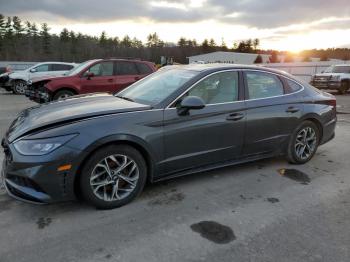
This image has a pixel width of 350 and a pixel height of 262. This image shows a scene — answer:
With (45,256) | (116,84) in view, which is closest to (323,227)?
(45,256)

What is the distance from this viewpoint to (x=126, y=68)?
10547 mm

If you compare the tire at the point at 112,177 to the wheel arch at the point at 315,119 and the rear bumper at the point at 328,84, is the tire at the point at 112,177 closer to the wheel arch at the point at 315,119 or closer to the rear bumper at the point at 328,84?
the wheel arch at the point at 315,119

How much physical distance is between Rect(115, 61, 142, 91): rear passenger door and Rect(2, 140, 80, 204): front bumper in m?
7.17

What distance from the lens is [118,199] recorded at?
3643mm

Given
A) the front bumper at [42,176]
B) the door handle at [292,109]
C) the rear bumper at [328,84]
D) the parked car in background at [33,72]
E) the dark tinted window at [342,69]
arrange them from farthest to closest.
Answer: the dark tinted window at [342,69] → the rear bumper at [328,84] → the parked car in background at [33,72] → the door handle at [292,109] → the front bumper at [42,176]

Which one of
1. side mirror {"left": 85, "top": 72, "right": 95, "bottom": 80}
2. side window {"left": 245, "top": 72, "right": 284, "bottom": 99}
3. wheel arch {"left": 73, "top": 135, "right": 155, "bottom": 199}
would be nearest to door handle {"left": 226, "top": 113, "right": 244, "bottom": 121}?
side window {"left": 245, "top": 72, "right": 284, "bottom": 99}

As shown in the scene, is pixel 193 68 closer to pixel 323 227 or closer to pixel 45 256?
pixel 323 227

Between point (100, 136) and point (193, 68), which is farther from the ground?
point (193, 68)

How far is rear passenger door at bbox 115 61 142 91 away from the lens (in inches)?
406

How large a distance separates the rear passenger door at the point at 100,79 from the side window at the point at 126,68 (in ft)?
0.75

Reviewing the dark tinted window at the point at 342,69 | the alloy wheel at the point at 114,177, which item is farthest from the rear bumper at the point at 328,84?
the alloy wheel at the point at 114,177

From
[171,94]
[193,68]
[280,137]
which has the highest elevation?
[193,68]

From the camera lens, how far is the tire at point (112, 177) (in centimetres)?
341

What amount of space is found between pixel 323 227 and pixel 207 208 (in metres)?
1.20
